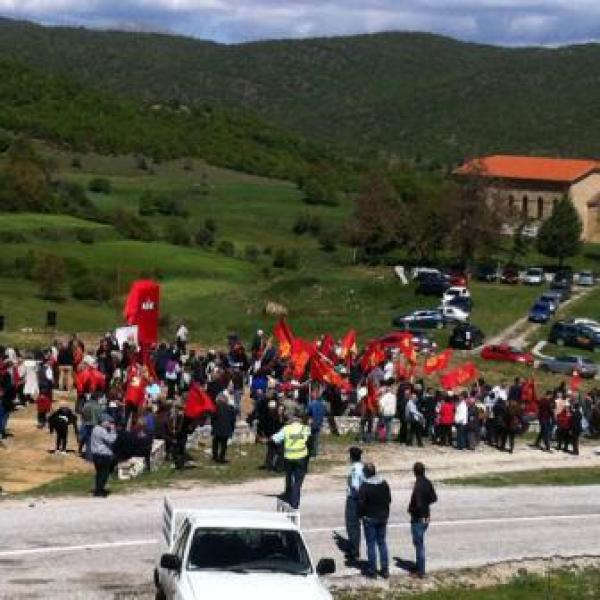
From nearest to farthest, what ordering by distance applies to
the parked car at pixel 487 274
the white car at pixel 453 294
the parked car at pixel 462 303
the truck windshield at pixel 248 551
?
1. the truck windshield at pixel 248 551
2. the parked car at pixel 462 303
3. the white car at pixel 453 294
4. the parked car at pixel 487 274

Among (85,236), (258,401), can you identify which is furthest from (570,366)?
(85,236)

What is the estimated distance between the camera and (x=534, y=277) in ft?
277

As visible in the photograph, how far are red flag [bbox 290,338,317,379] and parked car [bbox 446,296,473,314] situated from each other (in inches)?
1369

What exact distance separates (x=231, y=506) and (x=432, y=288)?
53422 millimetres

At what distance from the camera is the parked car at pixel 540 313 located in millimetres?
68375

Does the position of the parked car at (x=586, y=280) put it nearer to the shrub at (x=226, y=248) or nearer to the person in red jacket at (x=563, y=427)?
the shrub at (x=226, y=248)

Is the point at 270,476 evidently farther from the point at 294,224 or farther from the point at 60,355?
the point at 294,224

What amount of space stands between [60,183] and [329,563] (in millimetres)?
103650

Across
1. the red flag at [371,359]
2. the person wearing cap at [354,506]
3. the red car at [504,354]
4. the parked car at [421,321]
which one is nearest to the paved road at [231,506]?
the person wearing cap at [354,506]

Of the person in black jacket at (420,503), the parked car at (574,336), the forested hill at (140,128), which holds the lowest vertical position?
the parked car at (574,336)

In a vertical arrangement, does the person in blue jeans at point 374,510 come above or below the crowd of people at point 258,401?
above

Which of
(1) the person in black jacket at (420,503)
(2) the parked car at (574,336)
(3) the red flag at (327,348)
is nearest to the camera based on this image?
(1) the person in black jacket at (420,503)

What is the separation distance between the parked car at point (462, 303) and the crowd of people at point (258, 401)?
32.0 meters

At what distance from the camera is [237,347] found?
3531 cm
